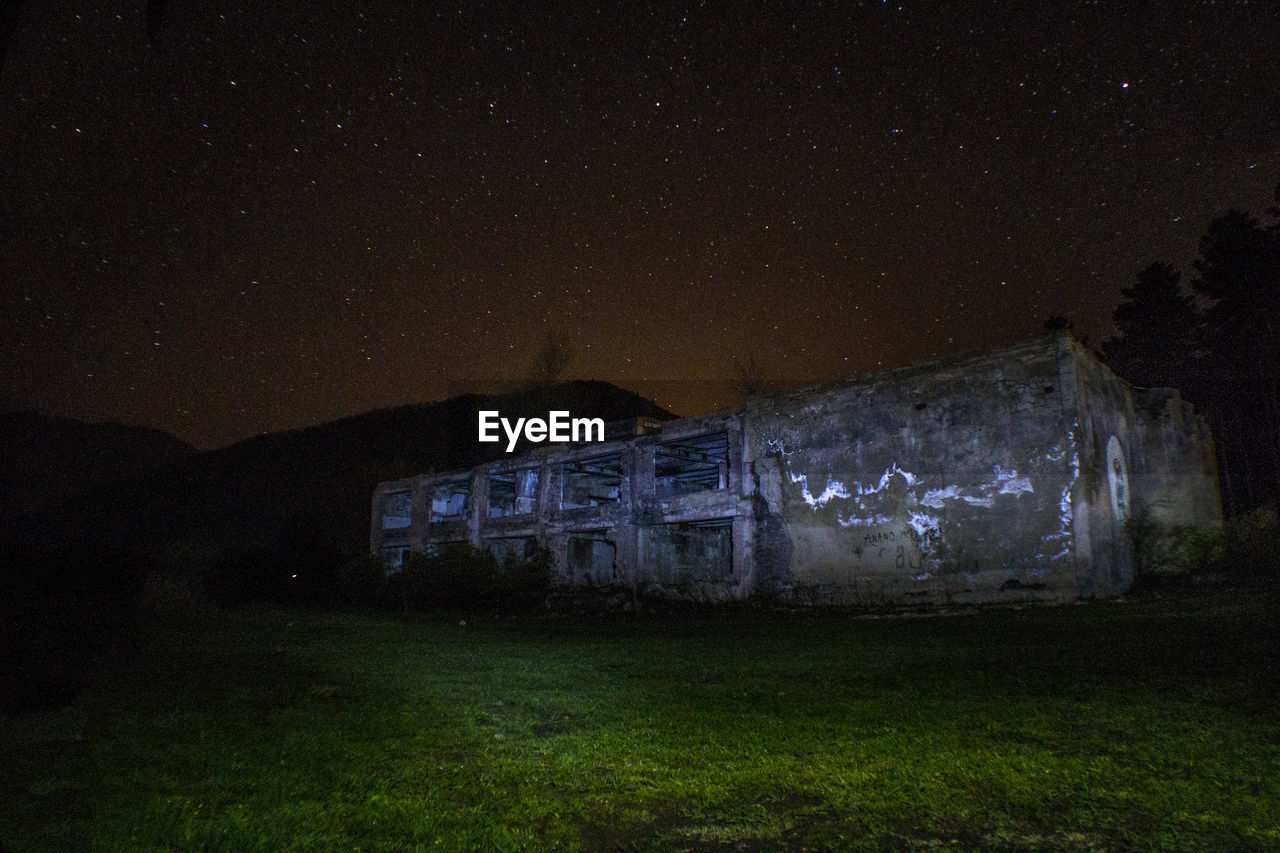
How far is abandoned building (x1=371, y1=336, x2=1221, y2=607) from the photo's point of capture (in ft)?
48.6

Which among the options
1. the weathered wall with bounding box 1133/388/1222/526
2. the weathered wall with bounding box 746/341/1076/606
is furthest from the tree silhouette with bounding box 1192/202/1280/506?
the weathered wall with bounding box 746/341/1076/606

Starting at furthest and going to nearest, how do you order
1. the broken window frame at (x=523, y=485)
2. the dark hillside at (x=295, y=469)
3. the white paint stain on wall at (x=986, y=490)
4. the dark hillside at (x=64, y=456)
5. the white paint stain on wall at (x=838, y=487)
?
the dark hillside at (x=64, y=456)
the dark hillside at (x=295, y=469)
the broken window frame at (x=523, y=485)
the white paint stain on wall at (x=838, y=487)
the white paint stain on wall at (x=986, y=490)

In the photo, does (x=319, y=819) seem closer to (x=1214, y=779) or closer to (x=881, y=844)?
(x=881, y=844)

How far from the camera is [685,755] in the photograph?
4.51m

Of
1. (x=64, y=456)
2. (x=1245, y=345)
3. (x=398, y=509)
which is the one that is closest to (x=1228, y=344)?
(x=1245, y=345)

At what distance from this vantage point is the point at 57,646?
8547 millimetres

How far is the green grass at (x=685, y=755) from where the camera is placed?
332 cm

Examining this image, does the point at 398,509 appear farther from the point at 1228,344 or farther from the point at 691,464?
the point at 1228,344

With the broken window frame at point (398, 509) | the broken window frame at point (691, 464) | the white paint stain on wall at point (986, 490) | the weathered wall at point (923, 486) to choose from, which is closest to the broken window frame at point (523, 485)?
the broken window frame at point (691, 464)

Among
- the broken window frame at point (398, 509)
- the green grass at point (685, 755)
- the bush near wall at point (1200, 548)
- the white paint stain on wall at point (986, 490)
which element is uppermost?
the broken window frame at point (398, 509)

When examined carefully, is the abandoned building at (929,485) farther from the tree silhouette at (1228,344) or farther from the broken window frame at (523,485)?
the tree silhouette at (1228,344)

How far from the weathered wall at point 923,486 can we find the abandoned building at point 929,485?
0.03m

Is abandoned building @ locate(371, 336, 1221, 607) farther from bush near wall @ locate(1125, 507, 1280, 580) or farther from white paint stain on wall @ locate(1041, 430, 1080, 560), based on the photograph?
bush near wall @ locate(1125, 507, 1280, 580)

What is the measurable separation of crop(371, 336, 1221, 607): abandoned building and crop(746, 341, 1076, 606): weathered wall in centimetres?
3
